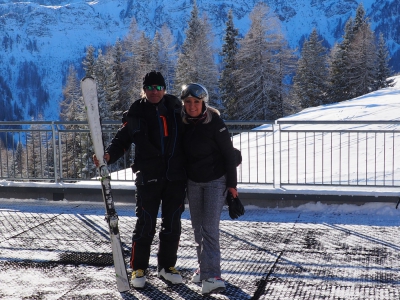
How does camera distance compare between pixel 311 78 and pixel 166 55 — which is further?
pixel 166 55

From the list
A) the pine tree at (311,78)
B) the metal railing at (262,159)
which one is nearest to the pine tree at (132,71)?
the pine tree at (311,78)

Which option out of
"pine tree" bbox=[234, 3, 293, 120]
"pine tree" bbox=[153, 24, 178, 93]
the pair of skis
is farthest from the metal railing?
"pine tree" bbox=[153, 24, 178, 93]

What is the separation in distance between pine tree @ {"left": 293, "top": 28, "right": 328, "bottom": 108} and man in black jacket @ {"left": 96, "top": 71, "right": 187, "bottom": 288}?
48.0 metres

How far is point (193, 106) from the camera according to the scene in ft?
15.9

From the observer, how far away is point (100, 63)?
166ft

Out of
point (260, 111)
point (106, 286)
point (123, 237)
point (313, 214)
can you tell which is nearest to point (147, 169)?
point (106, 286)

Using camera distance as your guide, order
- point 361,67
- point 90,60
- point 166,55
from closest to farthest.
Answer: point 361,67 < point 90,60 < point 166,55

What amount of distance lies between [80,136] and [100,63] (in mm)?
41534

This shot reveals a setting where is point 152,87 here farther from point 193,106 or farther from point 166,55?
point 166,55

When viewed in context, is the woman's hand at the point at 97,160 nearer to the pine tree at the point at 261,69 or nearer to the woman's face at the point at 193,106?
the woman's face at the point at 193,106

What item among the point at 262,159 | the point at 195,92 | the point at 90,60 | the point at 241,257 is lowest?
the point at 241,257

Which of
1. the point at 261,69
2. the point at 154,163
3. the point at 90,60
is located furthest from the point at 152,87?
the point at 90,60

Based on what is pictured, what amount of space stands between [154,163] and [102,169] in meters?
0.49

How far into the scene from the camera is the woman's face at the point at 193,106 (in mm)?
4836
